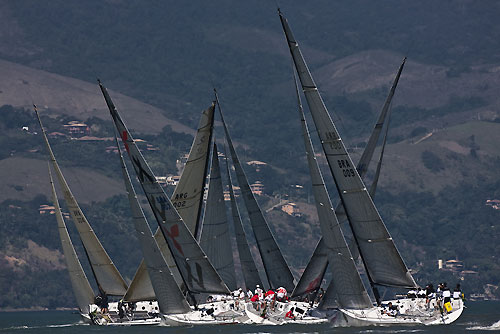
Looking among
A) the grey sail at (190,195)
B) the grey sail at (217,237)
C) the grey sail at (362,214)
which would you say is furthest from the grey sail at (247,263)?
the grey sail at (362,214)

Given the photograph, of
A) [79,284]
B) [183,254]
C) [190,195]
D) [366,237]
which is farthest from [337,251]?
[79,284]

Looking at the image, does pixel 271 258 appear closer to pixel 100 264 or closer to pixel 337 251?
pixel 100 264

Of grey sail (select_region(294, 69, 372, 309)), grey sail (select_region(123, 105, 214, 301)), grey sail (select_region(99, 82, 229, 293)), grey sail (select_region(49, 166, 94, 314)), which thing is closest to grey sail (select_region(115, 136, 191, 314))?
grey sail (select_region(99, 82, 229, 293))

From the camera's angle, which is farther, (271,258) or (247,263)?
(247,263)

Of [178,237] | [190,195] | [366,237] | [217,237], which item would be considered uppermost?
[190,195]

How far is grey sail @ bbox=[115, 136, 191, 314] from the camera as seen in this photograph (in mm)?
53375

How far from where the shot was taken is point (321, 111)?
49.2 metres

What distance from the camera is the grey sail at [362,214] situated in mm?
49344

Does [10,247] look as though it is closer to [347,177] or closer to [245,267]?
[245,267]

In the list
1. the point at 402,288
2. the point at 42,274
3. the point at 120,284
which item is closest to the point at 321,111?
the point at 402,288

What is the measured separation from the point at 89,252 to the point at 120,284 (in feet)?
7.38

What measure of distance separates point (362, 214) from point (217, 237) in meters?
10.8

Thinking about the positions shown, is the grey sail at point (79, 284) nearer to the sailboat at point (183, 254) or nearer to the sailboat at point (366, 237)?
the sailboat at point (183, 254)

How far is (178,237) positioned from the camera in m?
54.1
